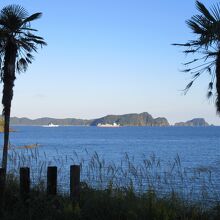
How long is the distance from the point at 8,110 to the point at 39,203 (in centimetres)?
559

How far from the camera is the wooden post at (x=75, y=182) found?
1124 centimetres

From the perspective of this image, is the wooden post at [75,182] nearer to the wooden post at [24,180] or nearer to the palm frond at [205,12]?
the wooden post at [24,180]

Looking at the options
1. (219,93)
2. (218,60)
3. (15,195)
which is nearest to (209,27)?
(218,60)

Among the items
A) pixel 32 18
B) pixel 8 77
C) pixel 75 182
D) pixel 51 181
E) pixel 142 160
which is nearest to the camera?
pixel 75 182

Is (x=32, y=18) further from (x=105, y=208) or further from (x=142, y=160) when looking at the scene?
(x=142, y=160)

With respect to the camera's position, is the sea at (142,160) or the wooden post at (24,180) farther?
the sea at (142,160)

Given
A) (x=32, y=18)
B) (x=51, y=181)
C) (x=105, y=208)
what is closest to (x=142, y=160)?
(x=32, y=18)

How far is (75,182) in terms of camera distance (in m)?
11.4

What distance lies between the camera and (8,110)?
52.3 ft

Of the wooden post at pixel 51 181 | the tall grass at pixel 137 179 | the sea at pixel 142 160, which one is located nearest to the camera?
the wooden post at pixel 51 181

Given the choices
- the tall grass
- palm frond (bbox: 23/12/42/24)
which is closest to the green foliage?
the tall grass

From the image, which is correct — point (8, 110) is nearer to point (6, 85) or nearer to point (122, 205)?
point (6, 85)

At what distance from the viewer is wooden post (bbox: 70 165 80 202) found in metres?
11.2

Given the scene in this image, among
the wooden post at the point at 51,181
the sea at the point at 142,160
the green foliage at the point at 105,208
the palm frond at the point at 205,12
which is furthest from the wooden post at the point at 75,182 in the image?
the palm frond at the point at 205,12
